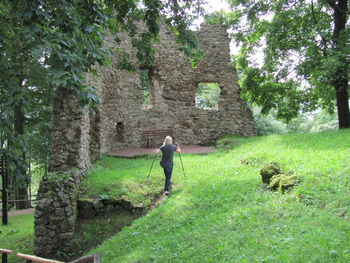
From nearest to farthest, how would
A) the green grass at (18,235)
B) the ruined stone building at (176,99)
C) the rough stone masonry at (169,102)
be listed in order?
the green grass at (18,235)
the rough stone masonry at (169,102)
the ruined stone building at (176,99)

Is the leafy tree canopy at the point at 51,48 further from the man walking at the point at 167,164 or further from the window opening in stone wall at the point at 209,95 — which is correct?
the window opening in stone wall at the point at 209,95

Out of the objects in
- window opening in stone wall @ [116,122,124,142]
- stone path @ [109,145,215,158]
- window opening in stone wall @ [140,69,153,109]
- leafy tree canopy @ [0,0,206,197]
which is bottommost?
stone path @ [109,145,215,158]

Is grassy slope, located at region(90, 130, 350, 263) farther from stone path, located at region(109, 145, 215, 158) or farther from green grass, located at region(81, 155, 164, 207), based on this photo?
stone path, located at region(109, 145, 215, 158)

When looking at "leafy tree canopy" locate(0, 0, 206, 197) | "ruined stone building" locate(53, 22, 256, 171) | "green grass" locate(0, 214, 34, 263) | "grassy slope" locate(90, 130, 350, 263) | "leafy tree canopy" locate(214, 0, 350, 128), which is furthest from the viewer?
"ruined stone building" locate(53, 22, 256, 171)

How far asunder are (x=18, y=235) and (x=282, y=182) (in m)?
8.60

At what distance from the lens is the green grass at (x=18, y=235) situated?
28.8ft

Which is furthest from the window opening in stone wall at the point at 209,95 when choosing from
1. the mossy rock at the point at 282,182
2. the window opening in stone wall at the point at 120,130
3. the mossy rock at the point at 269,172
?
the mossy rock at the point at 282,182

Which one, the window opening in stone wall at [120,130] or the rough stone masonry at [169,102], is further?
the window opening in stone wall at [120,130]

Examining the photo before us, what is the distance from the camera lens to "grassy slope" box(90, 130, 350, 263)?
14.9 feet

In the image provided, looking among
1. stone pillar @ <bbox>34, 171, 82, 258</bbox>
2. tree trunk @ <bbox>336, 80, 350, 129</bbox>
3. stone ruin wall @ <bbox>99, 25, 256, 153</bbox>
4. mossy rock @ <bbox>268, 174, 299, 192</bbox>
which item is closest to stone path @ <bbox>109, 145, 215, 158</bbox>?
stone ruin wall @ <bbox>99, 25, 256, 153</bbox>

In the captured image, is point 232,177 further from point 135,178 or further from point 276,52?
point 276,52

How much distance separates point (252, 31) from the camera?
16609mm

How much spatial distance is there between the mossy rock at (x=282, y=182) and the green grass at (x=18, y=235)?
20.6 feet

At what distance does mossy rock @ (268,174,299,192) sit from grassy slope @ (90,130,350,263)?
20 centimetres
